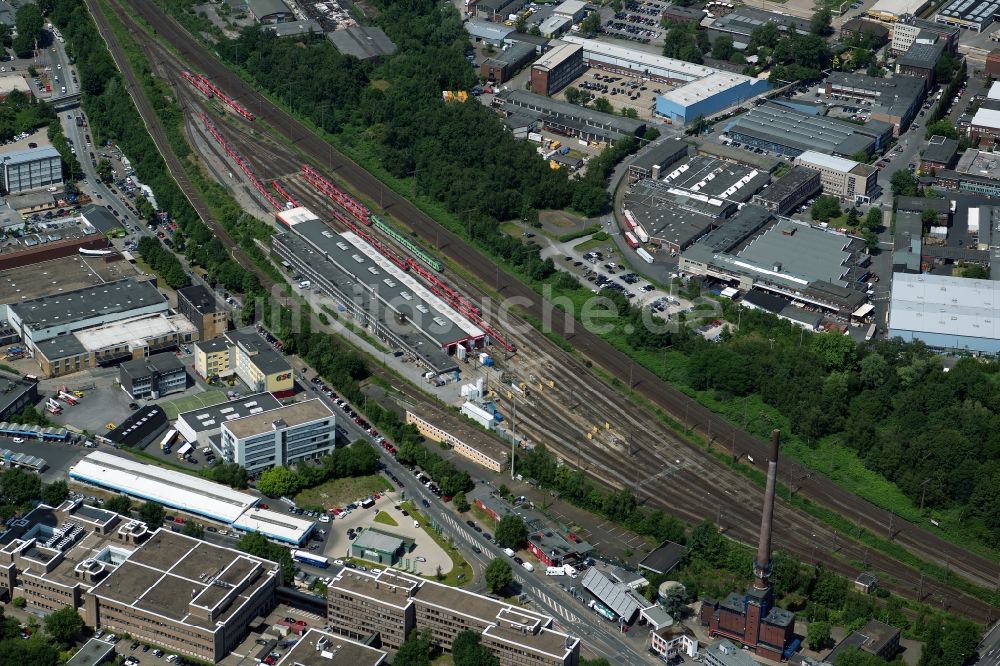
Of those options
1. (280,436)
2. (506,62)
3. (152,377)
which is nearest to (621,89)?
(506,62)

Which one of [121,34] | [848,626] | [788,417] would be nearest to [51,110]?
[121,34]

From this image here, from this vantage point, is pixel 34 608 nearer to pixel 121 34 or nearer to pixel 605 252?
pixel 605 252

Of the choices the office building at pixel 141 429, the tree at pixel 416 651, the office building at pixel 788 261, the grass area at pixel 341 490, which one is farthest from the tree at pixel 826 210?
the tree at pixel 416 651

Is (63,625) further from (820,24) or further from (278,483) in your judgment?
(820,24)

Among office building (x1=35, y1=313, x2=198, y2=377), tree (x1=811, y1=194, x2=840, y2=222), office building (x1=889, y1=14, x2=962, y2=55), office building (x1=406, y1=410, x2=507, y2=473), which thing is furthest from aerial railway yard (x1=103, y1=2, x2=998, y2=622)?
office building (x1=889, y1=14, x2=962, y2=55)

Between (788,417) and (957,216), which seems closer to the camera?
(788,417)

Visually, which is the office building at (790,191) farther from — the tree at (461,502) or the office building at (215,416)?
the office building at (215,416)
